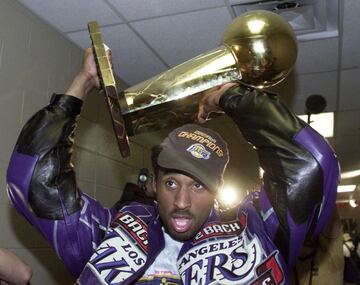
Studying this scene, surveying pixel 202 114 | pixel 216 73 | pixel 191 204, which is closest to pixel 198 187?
pixel 191 204

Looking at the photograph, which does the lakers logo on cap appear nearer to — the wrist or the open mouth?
the open mouth

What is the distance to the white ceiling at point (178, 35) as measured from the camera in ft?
7.04

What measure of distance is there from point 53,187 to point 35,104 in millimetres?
1089

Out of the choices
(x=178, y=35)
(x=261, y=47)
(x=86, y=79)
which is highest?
(x=178, y=35)

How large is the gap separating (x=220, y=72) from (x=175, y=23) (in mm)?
1224

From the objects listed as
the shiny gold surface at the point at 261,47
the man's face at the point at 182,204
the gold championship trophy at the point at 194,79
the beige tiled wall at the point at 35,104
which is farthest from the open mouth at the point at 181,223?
the beige tiled wall at the point at 35,104

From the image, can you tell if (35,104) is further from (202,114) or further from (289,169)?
(289,169)

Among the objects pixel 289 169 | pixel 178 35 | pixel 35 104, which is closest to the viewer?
pixel 289 169

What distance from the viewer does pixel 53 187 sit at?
1.20m

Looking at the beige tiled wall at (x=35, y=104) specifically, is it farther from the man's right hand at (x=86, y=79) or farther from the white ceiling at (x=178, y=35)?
the man's right hand at (x=86, y=79)

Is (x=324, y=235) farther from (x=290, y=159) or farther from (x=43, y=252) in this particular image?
(x=43, y=252)

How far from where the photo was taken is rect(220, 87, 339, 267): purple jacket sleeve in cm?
107

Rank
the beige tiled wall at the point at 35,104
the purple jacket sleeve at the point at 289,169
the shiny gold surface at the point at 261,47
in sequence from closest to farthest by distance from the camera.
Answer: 1. the purple jacket sleeve at the point at 289,169
2. the shiny gold surface at the point at 261,47
3. the beige tiled wall at the point at 35,104

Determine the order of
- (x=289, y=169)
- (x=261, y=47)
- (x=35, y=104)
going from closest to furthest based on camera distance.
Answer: (x=289, y=169) < (x=261, y=47) < (x=35, y=104)
